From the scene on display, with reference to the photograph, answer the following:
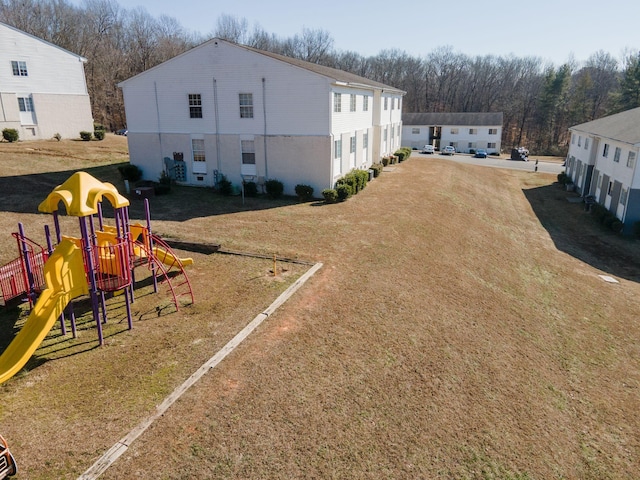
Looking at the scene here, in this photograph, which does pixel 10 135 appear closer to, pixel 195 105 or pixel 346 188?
pixel 195 105

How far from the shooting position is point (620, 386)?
11.5m

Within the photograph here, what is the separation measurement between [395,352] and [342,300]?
8.85ft

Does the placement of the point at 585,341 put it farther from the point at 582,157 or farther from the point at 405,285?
the point at 582,157

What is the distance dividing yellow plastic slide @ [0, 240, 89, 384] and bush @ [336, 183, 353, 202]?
16838 millimetres

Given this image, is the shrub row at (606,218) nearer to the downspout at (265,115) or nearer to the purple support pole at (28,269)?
the downspout at (265,115)

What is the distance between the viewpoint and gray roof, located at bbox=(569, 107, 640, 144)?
2700cm

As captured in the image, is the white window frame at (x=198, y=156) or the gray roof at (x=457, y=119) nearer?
the white window frame at (x=198, y=156)

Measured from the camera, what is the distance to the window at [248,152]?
26516mm

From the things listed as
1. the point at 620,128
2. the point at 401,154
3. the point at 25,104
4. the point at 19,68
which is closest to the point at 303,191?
the point at 401,154

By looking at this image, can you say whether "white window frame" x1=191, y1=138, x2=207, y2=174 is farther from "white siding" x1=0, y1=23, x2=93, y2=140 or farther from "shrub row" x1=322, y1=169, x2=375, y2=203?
"white siding" x1=0, y1=23, x2=93, y2=140

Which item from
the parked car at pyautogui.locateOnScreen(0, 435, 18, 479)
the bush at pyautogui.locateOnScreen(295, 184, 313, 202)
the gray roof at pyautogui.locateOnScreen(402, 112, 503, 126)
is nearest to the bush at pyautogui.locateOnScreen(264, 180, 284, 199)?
the bush at pyautogui.locateOnScreen(295, 184, 313, 202)

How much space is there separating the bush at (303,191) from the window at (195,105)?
7.83m

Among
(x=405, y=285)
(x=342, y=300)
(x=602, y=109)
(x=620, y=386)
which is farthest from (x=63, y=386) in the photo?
(x=602, y=109)

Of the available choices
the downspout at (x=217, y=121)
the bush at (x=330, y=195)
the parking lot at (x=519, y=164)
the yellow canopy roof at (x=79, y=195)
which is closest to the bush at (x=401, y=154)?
the parking lot at (x=519, y=164)
